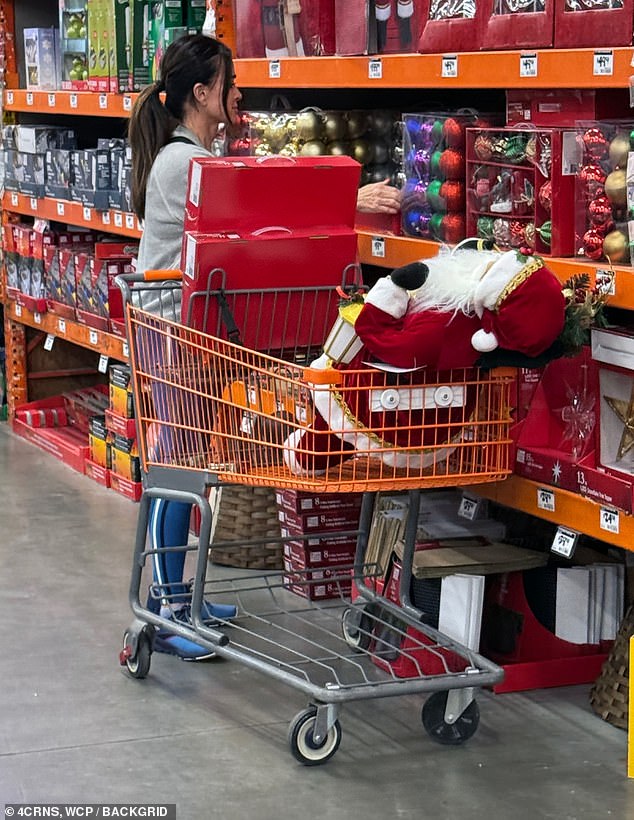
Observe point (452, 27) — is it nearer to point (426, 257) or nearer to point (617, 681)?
point (426, 257)

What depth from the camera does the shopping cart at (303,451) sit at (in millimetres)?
3244

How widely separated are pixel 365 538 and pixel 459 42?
51.6 inches

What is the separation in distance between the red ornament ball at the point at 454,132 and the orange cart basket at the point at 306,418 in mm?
657

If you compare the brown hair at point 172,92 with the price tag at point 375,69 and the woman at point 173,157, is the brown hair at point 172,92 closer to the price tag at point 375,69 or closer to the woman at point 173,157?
the woman at point 173,157

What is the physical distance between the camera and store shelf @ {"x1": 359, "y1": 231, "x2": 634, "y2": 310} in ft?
10.4

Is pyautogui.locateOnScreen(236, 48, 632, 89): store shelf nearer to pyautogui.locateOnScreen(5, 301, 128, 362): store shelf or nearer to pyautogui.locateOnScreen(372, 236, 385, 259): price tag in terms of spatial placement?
pyautogui.locateOnScreen(372, 236, 385, 259): price tag

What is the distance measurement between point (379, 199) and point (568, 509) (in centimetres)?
114

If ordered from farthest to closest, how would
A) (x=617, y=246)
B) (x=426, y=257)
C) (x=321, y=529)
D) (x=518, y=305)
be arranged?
(x=321, y=529)
(x=426, y=257)
(x=617, y=246)
(x=518, y=305)

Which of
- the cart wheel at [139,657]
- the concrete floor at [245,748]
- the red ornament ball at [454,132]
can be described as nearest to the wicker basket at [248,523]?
the concrete floor at [245,748]

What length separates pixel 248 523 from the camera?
4898 mm

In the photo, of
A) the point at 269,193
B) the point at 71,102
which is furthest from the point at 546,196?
the point at 71,102

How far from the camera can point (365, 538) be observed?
3980mm

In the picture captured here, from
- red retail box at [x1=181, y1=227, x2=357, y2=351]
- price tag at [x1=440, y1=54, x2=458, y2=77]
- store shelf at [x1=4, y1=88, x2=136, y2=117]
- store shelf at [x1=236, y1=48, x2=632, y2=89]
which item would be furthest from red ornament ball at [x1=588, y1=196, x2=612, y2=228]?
store shelf at [x1=4, y1=88, x2=136, y2=117]

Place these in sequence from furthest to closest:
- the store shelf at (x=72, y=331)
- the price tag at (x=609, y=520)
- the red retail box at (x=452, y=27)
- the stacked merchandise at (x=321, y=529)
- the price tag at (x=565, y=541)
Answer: the store shelf at (x=72, y=331) < the stacked merchandise at (x=321, y=529) < the red retail box at (x=452, y=27) < the price tag at (x=565, y=541) < the price tag at (x=609, y=520)
